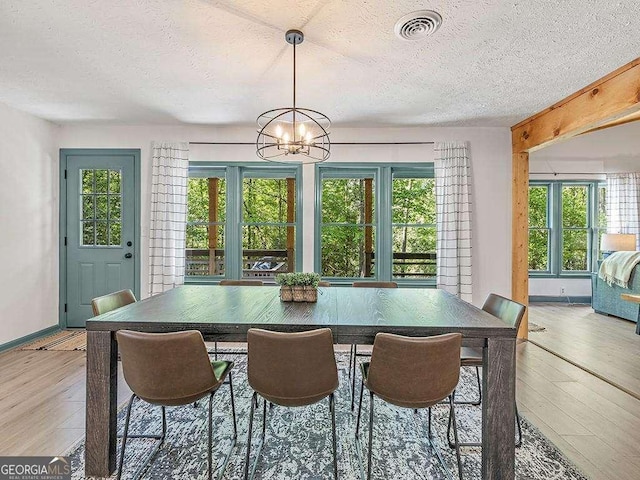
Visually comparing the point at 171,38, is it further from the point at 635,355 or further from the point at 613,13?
the point at 635,355

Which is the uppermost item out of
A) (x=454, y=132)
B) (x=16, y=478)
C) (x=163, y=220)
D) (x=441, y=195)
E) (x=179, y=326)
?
(x=454, y=132)

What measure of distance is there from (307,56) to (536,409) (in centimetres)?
304

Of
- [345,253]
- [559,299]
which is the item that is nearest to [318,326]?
[345,253]

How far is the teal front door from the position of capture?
421 cm

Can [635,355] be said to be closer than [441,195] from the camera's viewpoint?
Yes

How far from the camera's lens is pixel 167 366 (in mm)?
1565

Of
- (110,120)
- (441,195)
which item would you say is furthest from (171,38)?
(441,195)

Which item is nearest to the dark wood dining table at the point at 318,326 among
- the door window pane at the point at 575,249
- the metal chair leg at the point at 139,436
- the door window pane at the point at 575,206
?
the metal chair leg at the point at 139,436

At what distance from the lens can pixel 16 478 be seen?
5.74 feet

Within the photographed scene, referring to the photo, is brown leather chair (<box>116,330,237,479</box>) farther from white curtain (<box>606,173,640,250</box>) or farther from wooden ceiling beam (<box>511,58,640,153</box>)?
white curtain (<box>606,173,640,250</box>)

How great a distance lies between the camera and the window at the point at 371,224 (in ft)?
14.2

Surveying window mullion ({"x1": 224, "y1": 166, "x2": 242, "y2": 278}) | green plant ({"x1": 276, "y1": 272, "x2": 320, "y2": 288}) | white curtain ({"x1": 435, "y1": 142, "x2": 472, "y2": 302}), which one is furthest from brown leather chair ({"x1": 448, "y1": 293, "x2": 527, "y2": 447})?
window mullion ({"x1": 224, "y1": 166, "x2": 242, "y2": 278})

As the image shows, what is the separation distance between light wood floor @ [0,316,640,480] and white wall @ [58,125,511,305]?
123cm

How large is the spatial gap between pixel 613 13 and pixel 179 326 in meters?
3.01
